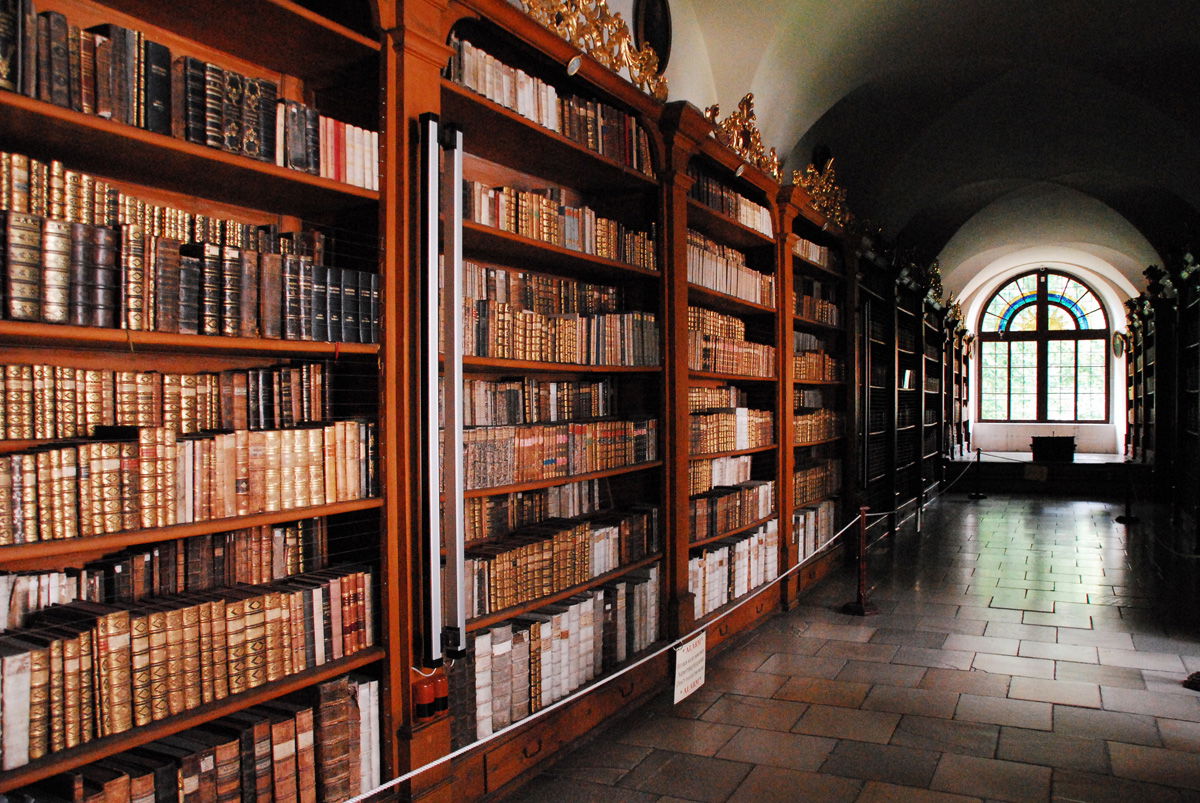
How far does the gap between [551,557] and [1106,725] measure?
8.87 feet

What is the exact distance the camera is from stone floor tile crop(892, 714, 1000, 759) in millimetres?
3531

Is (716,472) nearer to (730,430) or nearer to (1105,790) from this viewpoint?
(730,430)

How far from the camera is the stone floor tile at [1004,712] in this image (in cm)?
383

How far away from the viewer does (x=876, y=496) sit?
30.2 feet

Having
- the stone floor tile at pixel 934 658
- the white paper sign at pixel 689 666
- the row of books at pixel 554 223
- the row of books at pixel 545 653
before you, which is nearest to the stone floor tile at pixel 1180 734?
the stone floor tile at pixel 934 658

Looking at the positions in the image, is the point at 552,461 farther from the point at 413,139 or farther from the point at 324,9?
the point at 324,9

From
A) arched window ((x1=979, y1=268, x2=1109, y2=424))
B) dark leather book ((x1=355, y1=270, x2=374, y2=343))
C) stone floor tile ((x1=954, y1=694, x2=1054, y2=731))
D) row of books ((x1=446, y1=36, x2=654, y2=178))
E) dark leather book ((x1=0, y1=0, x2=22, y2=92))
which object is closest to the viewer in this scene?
dark leather book ((x1=0, y1=0, x2=22, y2=92))

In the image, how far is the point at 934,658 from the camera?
15.8ft

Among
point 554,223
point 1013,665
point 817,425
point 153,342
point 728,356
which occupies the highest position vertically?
point 554,223

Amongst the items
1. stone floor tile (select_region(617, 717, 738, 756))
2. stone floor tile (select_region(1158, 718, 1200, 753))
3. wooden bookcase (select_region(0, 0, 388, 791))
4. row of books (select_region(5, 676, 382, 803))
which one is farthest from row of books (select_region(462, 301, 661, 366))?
stone floor tile (select_region(1158, 718, 1200, 753))

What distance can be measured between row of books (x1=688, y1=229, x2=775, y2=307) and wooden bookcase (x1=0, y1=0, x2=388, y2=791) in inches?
91.5

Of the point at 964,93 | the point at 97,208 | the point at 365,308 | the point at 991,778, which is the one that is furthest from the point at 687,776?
the point at 964,93

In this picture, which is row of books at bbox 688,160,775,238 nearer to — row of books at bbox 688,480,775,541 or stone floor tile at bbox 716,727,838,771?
row of books at bbox 688,480,775,541

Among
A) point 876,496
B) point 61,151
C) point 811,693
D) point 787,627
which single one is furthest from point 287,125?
point 876,496
